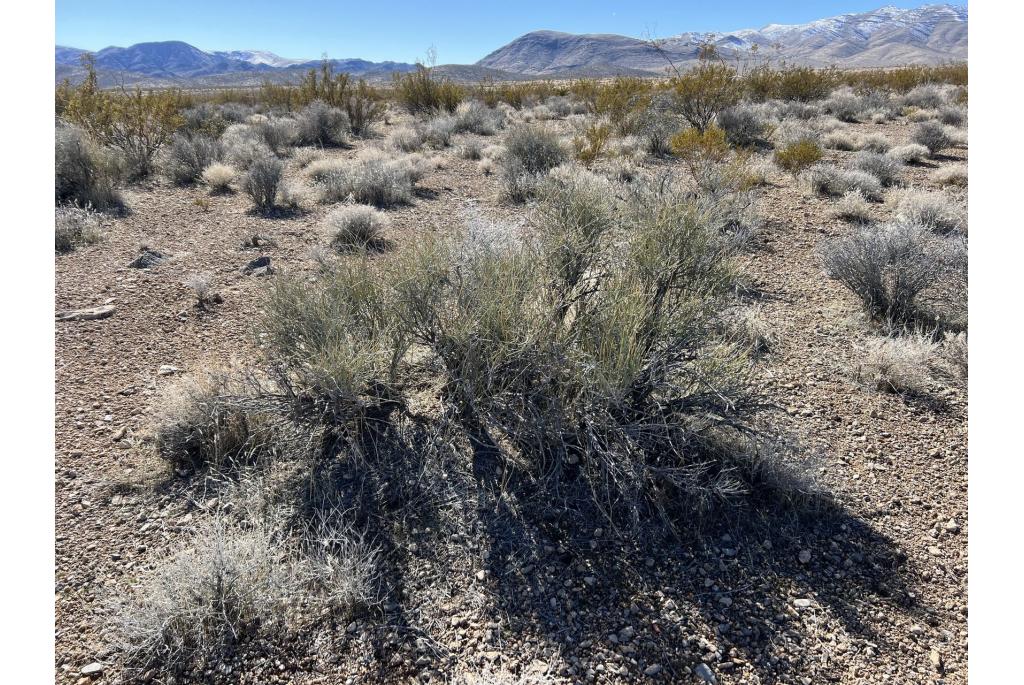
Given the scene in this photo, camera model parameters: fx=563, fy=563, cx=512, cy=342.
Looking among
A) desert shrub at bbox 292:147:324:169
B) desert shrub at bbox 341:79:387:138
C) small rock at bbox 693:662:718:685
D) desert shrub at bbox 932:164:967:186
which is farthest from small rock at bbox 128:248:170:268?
desert shrub at bbox 932:164:967:186

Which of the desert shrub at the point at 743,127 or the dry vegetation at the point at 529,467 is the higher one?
the desert shrub at the point at 743,127

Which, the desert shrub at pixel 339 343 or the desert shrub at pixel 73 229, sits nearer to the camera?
the desert shrub at pixel 339 343

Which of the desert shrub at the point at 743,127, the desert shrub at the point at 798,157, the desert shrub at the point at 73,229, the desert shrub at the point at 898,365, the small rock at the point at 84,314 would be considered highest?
the desert shrub at the point at 743,127

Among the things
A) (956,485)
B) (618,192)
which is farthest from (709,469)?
(618,192)

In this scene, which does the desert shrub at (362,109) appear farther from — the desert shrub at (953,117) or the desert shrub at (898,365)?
the desert shrub at (953,117)

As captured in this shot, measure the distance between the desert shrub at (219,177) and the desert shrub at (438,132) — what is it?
5.27 m

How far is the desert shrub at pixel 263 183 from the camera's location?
834 cm

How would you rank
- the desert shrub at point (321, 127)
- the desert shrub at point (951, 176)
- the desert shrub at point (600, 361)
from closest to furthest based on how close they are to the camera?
the desert shrub at point (600, 361)
the desert shrub at point (951, 176)
the desert shrub at point (321, 127)

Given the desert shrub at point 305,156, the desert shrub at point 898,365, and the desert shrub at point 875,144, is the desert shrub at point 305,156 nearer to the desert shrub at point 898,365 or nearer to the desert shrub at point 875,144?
the desert shrub at point 898,365

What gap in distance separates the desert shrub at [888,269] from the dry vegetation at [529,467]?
0.09 ft

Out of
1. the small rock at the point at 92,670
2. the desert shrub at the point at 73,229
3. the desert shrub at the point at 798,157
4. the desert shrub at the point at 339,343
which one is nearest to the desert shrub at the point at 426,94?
the desert shrub at the point at 798,157

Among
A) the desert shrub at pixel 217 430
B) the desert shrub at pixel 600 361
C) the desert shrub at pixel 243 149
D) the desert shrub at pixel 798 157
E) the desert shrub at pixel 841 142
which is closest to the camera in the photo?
the desert shrub at pixel 600 361

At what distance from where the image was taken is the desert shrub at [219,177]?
31.2 feet

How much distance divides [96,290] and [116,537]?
12.4 feet
